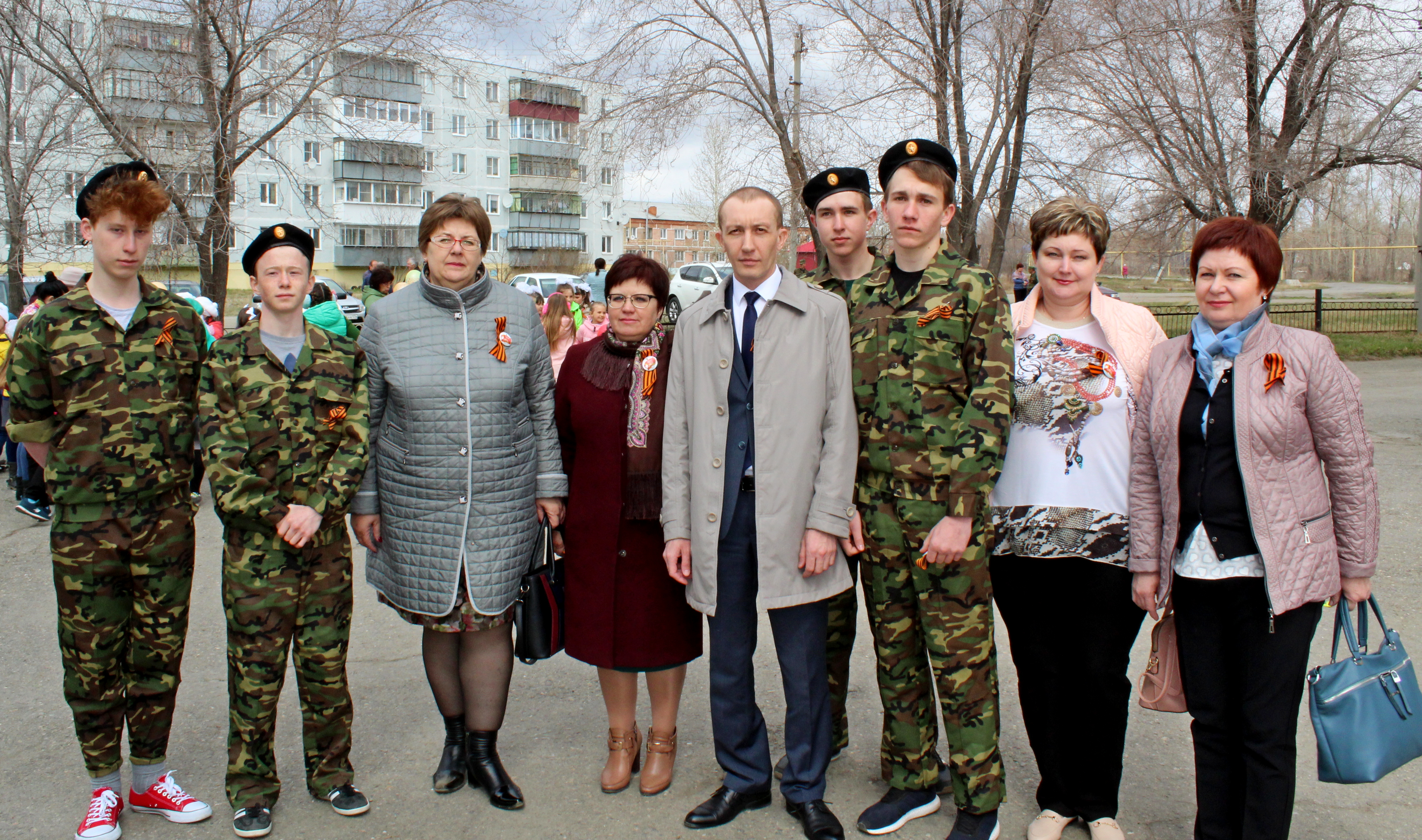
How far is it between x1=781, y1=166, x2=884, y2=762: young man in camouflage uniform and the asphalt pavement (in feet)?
1.02

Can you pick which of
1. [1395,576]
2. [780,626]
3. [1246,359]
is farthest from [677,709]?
[1395,576]

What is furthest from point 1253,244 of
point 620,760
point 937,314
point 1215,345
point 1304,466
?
point 620,760

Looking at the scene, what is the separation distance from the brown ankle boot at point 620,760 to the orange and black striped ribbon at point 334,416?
1471 millimetres

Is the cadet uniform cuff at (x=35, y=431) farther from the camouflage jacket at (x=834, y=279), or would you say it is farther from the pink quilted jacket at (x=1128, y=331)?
the pink quilted jacket at (x=1128, y=331)

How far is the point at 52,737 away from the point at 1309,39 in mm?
15989

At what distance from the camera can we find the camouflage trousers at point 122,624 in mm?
3125

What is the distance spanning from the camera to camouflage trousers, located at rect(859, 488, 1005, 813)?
301 cm

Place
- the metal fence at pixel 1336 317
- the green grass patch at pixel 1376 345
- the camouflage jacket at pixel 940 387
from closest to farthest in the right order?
1. the camouflage jacket at pixel 940 387
2. the green grass patch at pixel 1376 345
3. the metal fence at pixel 1336 317

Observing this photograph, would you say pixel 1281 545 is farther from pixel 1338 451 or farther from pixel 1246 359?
pixel 1246 359

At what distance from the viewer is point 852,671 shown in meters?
4.58

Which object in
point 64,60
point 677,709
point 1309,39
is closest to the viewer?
point 677,709

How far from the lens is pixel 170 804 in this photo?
3.28 meters

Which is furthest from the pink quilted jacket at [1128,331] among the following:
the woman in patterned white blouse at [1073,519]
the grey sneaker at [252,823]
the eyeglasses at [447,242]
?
the grey sneaker at [252,823]

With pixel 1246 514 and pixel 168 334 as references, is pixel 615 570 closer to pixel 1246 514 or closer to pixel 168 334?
pixel 168 334
